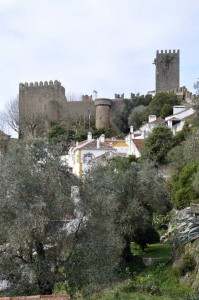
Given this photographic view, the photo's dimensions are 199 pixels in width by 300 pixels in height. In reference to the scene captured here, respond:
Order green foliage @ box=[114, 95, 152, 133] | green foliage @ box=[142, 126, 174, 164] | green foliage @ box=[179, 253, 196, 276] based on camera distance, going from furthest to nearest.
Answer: green foliage @ box=[114, 95, 152, 133] < green foliage @ box=[142, 126, 174, 164] < green foliage @ box=[179, 253, 196, 276]

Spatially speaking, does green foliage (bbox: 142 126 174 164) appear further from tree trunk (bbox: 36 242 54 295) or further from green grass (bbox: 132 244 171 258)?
tree trunk (bbox: 36 242 54 295)

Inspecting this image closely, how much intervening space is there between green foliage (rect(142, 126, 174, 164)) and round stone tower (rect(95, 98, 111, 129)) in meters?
35.5

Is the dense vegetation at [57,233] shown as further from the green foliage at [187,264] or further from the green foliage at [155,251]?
the green foliage at [155,251]

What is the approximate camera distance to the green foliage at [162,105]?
198 feet

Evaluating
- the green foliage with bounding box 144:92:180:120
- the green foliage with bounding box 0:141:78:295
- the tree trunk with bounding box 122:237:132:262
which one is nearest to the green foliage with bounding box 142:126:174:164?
the tree trunk with bounding box 122:237:132:262

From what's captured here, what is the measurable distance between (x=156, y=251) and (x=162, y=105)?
3984 cm

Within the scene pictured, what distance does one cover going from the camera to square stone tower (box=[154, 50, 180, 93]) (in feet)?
256

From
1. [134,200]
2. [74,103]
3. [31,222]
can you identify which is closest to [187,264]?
[134,200]

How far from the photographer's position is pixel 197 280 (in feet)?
55.1

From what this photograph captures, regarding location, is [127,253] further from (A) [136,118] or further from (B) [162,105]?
(A) [136,118]

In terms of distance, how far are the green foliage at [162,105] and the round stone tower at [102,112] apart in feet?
43.8

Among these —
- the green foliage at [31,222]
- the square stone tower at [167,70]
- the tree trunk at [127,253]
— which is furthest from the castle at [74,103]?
the green foliage at [31,222]

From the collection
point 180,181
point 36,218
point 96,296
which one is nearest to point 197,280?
point 96,296

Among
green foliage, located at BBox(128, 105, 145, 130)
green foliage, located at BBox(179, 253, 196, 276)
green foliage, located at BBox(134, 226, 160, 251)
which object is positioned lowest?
green foliage, located at BBox(179, 253, 196, 276)
